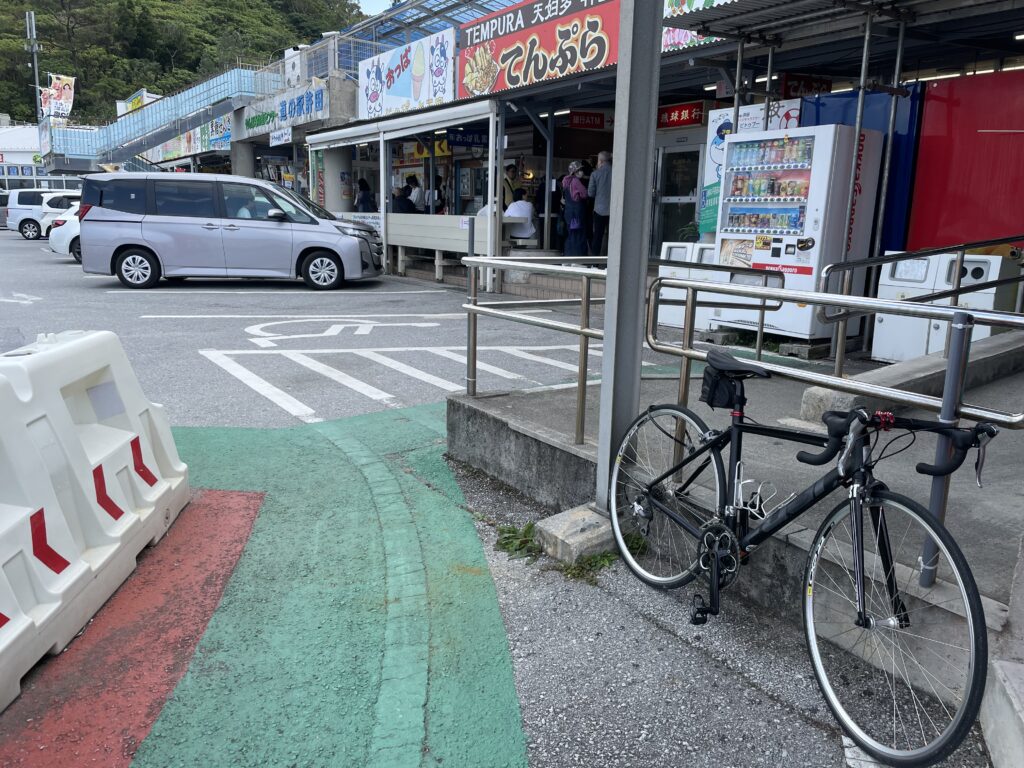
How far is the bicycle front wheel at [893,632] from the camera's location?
227 centimetres

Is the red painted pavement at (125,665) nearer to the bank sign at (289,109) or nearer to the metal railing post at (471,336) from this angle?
the metal railing post at (471,336)

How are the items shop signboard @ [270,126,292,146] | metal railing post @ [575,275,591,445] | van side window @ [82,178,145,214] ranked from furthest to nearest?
shop signboard @ [270,126,292,146]
van side window @ [82,178,145,214]
metal railing post @ [575,275,591,445]

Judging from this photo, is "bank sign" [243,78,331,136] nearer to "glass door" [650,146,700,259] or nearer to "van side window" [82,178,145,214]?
"van side window" [82,178,145,214]

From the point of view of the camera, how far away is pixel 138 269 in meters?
13.1

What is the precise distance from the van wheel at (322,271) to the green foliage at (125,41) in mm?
54956

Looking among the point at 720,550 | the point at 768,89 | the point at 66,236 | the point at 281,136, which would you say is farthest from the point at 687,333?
the point at 281,136

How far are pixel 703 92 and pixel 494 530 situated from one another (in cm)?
993

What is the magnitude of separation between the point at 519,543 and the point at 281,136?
2119 cm

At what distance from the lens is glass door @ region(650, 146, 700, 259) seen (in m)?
12.6

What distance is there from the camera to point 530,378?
703 centimetres

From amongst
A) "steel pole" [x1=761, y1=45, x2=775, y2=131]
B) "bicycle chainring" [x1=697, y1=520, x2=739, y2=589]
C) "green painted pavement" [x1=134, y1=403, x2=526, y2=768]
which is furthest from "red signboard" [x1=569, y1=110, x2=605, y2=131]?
"bicycle chainring" [x1=697, y1=520, x2=739, y2=589]

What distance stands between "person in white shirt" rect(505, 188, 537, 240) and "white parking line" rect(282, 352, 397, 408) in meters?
6.15

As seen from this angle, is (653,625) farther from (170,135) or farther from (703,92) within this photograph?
(170,135)

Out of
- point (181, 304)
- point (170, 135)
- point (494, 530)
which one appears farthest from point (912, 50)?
point (170, 135)
